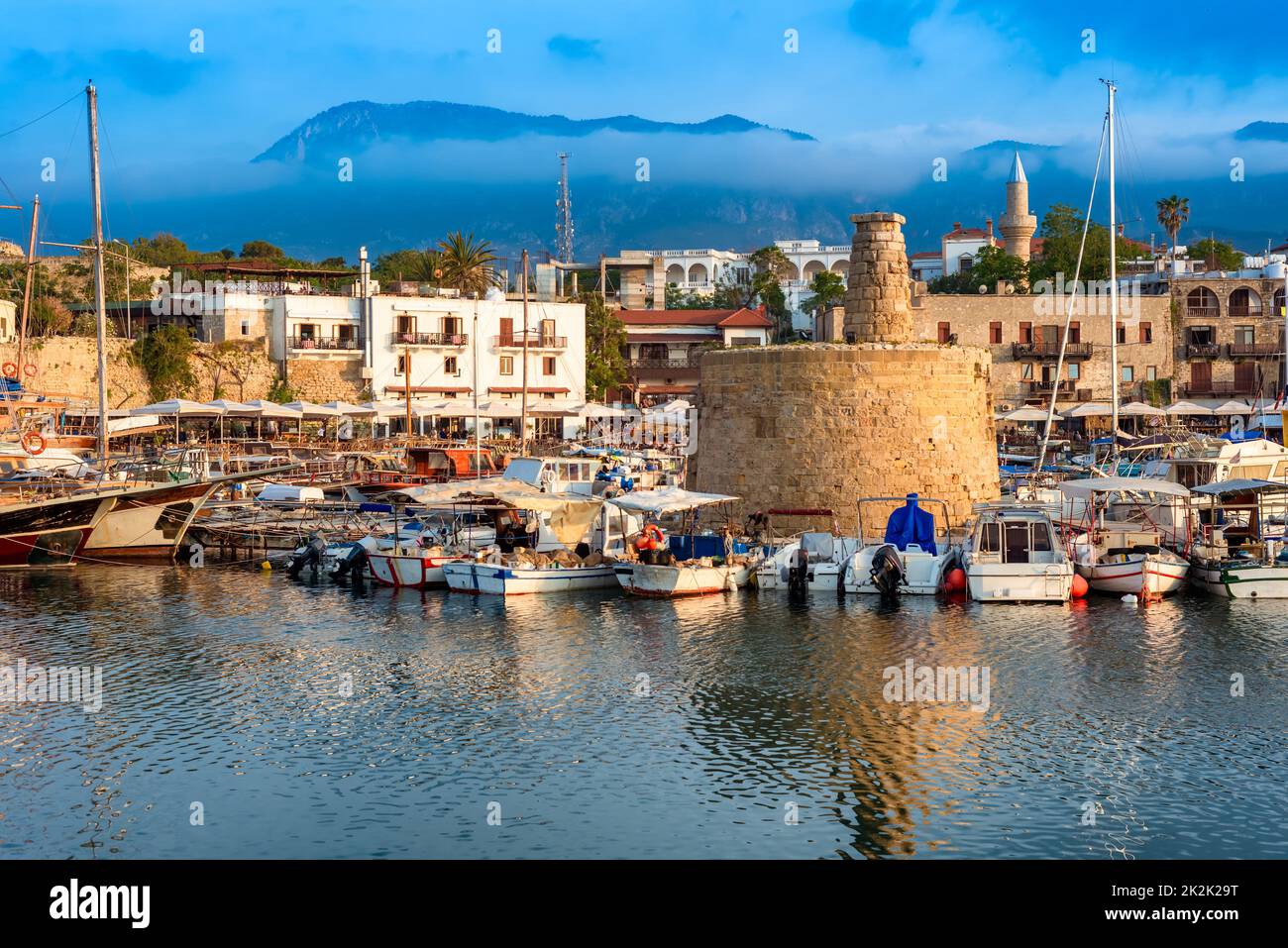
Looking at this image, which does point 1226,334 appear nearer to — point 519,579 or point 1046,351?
point 1046,351

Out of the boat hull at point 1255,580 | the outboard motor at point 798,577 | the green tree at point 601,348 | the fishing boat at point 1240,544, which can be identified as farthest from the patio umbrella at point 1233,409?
the outboard motor at point 798,577

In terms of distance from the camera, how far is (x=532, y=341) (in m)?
66.6

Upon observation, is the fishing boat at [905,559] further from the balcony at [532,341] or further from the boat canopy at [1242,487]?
the balcony at [532,341]

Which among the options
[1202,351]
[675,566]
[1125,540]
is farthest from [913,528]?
[1202,351]

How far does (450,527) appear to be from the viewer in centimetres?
3559

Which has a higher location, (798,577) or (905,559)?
(905,559)

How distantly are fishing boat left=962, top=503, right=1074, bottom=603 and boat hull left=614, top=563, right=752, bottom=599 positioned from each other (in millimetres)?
5174

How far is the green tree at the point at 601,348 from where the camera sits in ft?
235

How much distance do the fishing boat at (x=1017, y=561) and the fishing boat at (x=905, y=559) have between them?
66 centimetres

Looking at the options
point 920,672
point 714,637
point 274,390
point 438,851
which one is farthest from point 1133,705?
point 274,390

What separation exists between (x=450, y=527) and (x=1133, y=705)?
19.2 m

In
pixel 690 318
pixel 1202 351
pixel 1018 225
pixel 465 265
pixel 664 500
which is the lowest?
pixel 664 500
